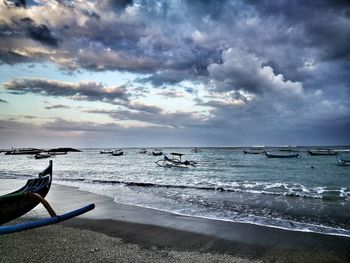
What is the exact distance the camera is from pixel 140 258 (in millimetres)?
7207

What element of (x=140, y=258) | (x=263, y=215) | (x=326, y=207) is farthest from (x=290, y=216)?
(x=140, y=258)

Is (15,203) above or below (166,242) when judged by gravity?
above

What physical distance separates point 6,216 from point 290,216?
41.3 feet

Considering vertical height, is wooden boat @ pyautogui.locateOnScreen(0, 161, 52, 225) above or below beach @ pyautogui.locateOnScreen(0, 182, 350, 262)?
above

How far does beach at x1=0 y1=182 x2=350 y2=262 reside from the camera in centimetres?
734

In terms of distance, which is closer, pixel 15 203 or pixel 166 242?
pixel 15 203

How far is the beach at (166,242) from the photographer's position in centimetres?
734

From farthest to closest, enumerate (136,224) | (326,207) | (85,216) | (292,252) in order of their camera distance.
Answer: (326,207), (85,216), (136,224), (292,252)

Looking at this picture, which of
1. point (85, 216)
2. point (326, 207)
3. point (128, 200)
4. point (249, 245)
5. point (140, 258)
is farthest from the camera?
point (128, 200)

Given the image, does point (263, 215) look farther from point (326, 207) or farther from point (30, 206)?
point (30, 206)

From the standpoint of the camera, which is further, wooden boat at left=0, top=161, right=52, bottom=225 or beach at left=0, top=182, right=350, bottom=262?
beach at left=0, top=182, right=350, bottom=262

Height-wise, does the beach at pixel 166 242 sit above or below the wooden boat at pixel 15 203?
below

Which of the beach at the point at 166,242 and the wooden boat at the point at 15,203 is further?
the beach at the point at 166,242

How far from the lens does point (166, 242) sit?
8.74 meters
